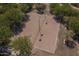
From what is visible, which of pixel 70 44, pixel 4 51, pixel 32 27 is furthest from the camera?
pixel 32 27

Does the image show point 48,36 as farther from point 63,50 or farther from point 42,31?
point 63,50

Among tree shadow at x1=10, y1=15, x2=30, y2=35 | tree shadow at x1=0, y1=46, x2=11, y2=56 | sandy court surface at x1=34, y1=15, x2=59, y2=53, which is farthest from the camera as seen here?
tree shadow at x1=10, y1=15, x2=30, y2=35

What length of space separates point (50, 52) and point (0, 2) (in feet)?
14.6

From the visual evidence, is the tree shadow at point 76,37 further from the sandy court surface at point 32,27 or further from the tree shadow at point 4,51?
the tree shadow at point 4,51

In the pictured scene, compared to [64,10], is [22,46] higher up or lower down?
lower down

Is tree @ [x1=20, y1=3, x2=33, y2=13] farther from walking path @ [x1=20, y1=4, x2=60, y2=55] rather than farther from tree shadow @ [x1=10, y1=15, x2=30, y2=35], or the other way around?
tree shadow @ [x1=10, y1=15, x2=30, y2=35]

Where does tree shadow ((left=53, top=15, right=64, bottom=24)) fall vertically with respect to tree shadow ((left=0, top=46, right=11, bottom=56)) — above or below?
above

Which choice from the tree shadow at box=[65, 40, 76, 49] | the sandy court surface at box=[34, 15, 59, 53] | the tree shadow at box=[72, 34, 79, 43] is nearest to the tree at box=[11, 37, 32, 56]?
the sandy court surface at box=[34, 15, 59, 53]

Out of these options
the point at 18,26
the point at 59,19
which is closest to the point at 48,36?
the point at 59,19

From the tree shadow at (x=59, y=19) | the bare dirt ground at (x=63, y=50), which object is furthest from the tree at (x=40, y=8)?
the bare dirt ground at (x=63, y=50)

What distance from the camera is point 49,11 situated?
12664mm

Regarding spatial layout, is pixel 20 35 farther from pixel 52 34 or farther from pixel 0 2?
pixel 0 2

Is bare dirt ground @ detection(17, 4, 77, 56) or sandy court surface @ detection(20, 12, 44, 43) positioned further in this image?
sandy court surface @ detection(20, 12, 44, 43)

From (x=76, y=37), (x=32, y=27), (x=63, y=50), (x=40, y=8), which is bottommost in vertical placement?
(x=63, y=50)
